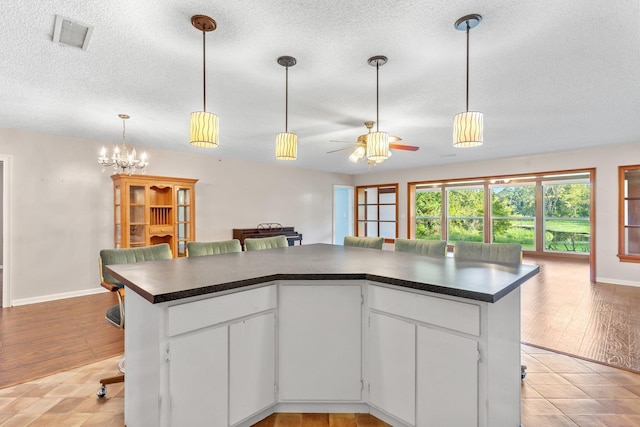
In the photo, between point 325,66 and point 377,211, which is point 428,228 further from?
point 325,66

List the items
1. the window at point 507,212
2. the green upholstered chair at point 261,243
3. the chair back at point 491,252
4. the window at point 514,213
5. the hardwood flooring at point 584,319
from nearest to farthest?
1. the chair back at point 491,252
2. the hardwood flooring at point 584,319
3. the green upholstered chair at point 261,243
4. the window at point 507,212
5. the window at point 514,213

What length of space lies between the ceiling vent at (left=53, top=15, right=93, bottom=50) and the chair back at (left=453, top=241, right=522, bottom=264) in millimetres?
3014

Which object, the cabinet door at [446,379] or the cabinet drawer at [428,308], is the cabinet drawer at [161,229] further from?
the cabinet door at [446,379]

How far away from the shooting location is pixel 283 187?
7.23 m

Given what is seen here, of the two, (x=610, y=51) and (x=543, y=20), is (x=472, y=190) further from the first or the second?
(x=543, y=20)


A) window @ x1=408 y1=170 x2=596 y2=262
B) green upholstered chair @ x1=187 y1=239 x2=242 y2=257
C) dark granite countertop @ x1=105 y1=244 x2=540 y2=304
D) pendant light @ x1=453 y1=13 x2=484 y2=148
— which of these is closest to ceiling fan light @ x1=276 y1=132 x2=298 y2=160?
dark granite countertop @ x1=105 y1=244 x2=540 y2=304

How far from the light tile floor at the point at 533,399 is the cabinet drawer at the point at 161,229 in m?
2.56

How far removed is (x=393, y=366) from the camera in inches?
68.2

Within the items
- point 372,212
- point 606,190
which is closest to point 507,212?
point 606,190

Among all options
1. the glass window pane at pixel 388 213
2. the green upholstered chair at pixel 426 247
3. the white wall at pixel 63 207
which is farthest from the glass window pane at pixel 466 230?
the white wall at pixel 63 207

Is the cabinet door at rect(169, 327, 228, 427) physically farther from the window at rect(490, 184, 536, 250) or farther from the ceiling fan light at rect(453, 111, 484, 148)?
the window at rect(490, 184, 536, 250)

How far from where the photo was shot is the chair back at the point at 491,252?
2570 millimetres

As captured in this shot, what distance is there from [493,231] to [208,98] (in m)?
8.08

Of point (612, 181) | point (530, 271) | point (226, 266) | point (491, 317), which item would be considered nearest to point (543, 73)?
point (530, 271)
